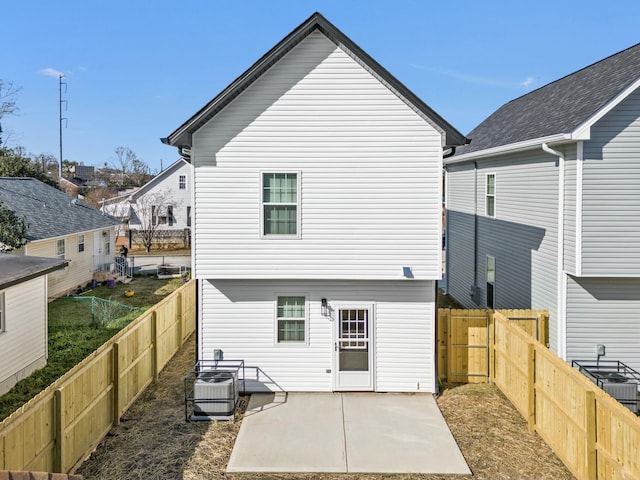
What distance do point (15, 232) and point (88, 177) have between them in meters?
85.4

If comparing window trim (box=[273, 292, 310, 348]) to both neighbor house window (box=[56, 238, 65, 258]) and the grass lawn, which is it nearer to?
the grass lawn

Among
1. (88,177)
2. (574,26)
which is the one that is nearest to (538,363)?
(574,26)

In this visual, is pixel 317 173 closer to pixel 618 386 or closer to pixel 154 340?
pixel 154 340

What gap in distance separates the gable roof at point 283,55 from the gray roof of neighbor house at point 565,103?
3.66 meters

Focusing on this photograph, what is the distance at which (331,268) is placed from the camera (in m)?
11.1

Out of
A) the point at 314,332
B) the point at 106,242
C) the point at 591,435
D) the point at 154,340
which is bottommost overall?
the point at 591,435

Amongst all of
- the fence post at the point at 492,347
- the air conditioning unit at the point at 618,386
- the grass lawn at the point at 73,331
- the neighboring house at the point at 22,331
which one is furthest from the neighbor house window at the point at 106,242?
the air conditioning unit at the point at 618,386

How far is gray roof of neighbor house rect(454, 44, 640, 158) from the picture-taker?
1233 cm

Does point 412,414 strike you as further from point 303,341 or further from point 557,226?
point 557,226

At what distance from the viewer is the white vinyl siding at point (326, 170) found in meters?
11.0

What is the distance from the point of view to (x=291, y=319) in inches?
467

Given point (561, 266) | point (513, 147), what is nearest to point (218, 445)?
point (561, 266)

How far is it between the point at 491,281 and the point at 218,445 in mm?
11982

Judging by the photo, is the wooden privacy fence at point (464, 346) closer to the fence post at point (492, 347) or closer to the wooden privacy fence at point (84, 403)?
the fence post at point (492, 347)
